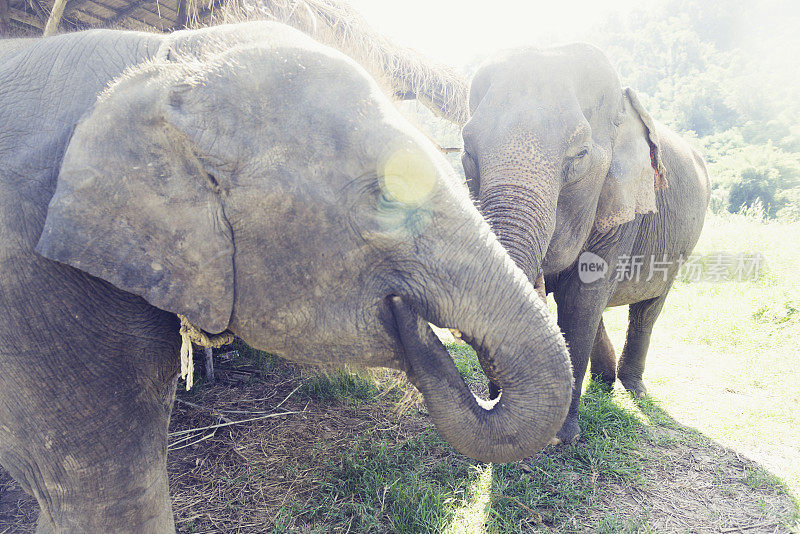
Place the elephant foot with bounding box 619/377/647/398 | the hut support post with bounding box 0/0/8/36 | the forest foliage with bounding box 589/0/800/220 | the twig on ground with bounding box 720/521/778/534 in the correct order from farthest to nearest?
the forest foliage with bounding box 589/0/800/220, the elephant foot with bounding box 619/377/647/398, the hut support post with bounding box 0/0/8/36, the twig on ground with bounding box 720/521/778/534

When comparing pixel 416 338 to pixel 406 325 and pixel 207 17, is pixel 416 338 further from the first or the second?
pixel 207 17

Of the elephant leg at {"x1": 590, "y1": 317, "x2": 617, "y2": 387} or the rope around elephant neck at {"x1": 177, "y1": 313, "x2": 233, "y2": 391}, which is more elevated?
the rope around elephant neck at {"x1": 177, "y1": 313, "x2": 233, "y2": 391}

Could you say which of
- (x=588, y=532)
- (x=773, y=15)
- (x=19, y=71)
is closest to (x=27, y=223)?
(x=19, y=71)

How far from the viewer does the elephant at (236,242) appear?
4.49 ft

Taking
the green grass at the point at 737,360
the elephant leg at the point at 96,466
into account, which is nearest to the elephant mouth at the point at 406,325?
the elephant leg at the point at 96,466

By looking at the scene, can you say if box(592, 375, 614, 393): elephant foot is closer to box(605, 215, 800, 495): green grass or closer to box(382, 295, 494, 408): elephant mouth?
box(605, 215, 800, 495): green grass

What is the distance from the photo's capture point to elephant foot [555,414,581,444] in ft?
11.7

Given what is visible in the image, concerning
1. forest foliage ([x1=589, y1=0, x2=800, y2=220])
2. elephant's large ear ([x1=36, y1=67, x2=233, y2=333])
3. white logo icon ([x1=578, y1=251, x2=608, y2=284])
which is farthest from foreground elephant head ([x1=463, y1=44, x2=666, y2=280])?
forest foliage ([x1=589, y1=0, x2=800, y2=220])

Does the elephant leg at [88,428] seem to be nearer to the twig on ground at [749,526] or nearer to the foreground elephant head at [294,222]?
the foreground elephant head at [294,222]

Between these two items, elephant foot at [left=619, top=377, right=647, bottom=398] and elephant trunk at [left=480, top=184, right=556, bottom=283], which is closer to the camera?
elephant trunk at [left=480, top=184, right=556, bottom=283]

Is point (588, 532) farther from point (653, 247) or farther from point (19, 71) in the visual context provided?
point (19, 71)

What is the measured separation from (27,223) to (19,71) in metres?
0.55

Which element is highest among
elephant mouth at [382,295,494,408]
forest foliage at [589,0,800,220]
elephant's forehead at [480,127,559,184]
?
elephant's forehead at [480,127,559,184]

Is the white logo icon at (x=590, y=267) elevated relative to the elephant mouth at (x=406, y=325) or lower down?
lower down
